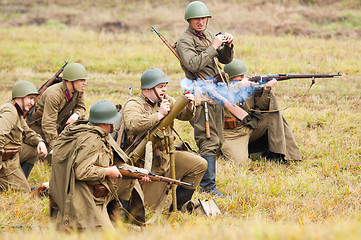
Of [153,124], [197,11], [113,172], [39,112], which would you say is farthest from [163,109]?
[39,112]

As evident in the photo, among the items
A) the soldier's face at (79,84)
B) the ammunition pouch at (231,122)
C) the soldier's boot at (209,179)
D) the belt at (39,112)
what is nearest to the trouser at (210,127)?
the soldier's boot at (209,179)

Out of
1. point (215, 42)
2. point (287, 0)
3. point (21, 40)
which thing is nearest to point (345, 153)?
point (215, 42)

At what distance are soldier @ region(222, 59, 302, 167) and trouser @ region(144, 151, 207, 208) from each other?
1936mm

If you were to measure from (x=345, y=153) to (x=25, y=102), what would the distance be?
218 inches

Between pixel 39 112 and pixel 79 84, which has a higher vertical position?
pixel 79 84

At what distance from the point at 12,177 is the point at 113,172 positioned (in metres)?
2.86

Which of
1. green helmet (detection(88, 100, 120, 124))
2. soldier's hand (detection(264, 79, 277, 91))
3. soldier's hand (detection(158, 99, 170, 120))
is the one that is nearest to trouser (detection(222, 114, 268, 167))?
soldier's hand (detection(264, 79, 277, 91))

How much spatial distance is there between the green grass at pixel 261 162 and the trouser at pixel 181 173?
43 centimetres

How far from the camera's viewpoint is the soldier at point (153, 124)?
6910mm

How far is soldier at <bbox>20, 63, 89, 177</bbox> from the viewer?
30.1 ft

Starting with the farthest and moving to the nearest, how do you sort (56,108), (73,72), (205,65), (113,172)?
(56,108), (73,72), (205,65), (113,172)

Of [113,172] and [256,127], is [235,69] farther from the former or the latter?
[113,172]

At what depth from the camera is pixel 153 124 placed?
6.89 metres

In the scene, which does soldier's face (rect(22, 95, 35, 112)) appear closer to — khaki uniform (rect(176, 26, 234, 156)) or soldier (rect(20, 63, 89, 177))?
soldier (rect(20, 63, 89, 177))
